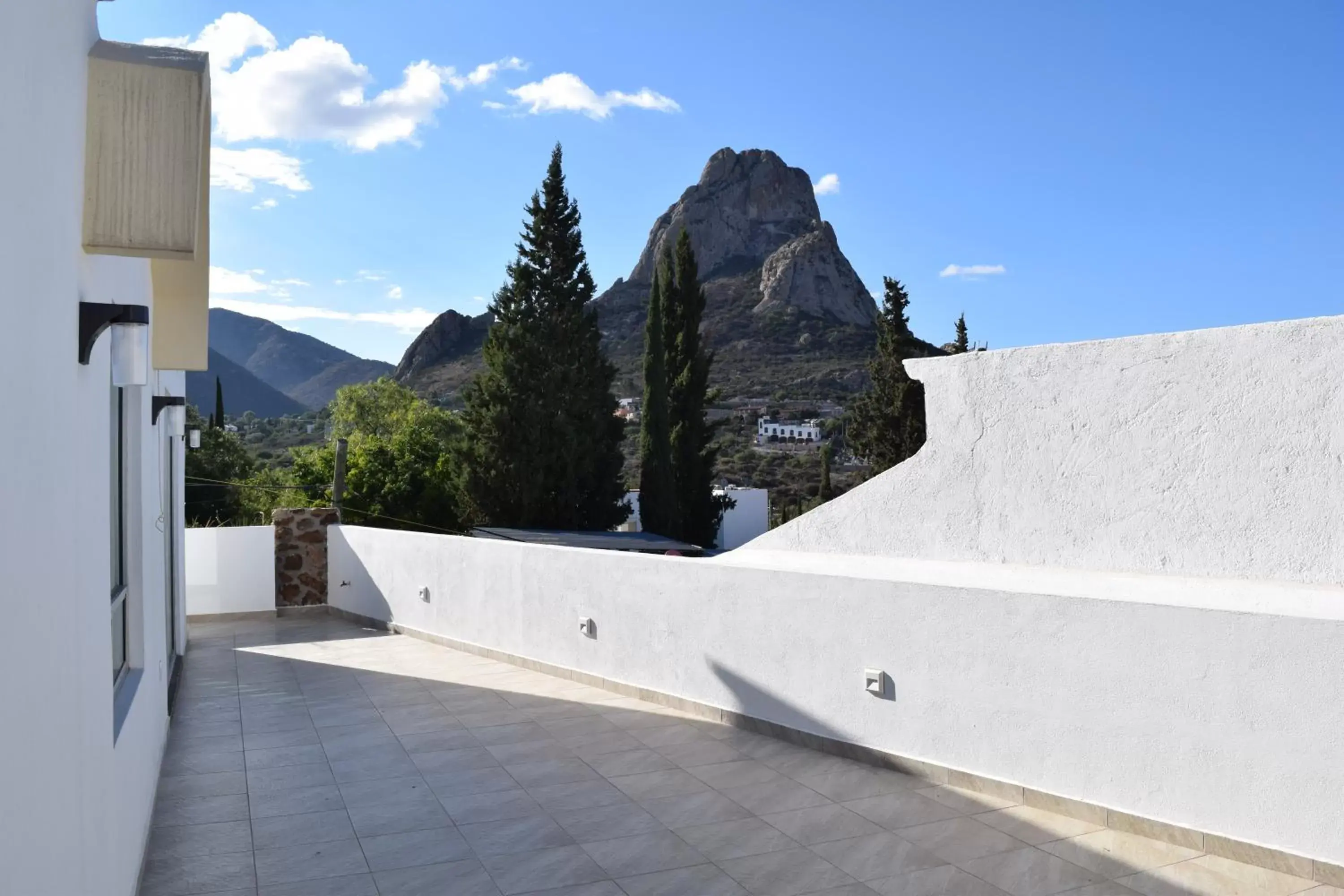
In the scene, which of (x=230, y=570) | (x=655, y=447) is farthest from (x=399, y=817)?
(x=655, y=447)

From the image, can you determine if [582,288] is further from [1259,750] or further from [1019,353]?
[1259,750]

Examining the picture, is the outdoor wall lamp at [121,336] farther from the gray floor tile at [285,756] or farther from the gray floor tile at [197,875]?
the gray floor tile at [285,756]

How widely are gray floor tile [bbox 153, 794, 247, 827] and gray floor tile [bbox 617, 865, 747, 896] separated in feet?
7.81

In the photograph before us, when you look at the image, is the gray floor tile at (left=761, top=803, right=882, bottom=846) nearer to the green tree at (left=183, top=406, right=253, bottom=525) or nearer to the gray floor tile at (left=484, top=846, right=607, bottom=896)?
the gray floor tile at (left=484, top=846, right=607, bottom=896)

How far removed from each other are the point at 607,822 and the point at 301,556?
31.2 feet

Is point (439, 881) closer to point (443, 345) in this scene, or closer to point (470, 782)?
point (470, 782)

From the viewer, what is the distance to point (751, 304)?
198ft

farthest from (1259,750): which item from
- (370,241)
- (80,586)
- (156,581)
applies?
(370,241)

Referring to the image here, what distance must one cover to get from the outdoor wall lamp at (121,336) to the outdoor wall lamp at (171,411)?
10.6 ft

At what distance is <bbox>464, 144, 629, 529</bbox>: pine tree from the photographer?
28.0m

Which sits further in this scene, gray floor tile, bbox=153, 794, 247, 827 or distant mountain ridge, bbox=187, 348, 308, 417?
distant mountain ridge, bbox=187, 348, 308, 417

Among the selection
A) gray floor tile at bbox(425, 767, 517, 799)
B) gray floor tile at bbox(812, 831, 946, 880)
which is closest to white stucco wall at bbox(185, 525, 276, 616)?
gray floor tile at bbox(425, 767, 517, 799)

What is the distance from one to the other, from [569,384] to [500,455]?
9.75 feet

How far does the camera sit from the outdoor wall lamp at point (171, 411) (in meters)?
6.33
